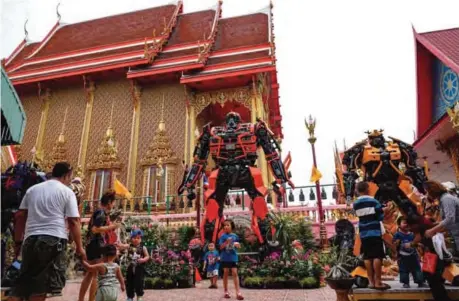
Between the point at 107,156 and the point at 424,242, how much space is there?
1375 centimetres

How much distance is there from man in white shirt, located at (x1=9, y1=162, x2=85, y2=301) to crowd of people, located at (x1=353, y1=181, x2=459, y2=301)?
3.01 metres

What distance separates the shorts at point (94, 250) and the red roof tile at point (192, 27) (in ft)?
48.2

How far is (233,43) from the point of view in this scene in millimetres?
16938

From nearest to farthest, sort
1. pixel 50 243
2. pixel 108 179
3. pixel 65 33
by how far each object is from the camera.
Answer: pixel 50 243 → pixel 108 179 → pixel 65 33

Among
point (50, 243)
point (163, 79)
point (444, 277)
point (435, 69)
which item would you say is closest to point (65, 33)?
point (163, 79)

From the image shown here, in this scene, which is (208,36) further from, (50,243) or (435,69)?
(50,243)

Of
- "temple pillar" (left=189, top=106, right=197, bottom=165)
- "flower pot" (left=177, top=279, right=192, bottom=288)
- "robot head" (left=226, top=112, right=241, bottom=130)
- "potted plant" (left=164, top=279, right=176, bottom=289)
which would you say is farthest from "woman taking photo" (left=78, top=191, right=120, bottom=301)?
"temple pillar" (left=189, top=106, right=197, bottom=165)

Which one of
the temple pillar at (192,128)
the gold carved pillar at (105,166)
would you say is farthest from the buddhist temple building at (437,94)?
the gold carved pillar at (105,166)

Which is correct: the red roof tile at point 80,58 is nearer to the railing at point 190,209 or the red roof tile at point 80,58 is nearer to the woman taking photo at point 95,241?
the railing at point 190,209

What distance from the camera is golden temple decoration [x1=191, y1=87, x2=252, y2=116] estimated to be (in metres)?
14.5

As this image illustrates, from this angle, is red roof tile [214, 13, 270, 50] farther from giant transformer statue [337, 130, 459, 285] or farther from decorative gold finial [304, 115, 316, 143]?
giant transformer statue [337, 130, 459, 285]

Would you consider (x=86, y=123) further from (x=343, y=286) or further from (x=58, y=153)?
(x=343, y=286)

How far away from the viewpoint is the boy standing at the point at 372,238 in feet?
11.9

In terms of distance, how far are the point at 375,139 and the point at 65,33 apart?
21695 millimetres
